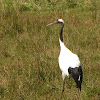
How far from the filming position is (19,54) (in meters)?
6.05

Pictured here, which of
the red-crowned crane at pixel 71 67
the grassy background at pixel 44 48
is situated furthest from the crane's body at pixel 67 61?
the grassy background at pixel 44 48

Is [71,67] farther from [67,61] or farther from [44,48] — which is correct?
[44,48]

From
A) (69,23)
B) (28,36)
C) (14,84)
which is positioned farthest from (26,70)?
(69,23)

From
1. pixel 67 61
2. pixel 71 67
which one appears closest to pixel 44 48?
pixel 67 61

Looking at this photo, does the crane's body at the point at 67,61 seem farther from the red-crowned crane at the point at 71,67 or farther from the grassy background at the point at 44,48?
the grassy background at the point at 44,48

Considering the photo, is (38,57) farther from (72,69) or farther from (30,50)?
(30,50)

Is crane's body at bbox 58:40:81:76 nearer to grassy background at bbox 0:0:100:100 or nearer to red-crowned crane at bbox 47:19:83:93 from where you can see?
red-crowned crane at bbox 47:19:83:93

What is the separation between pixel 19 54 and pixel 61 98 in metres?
2.29

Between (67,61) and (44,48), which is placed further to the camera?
(44,48)

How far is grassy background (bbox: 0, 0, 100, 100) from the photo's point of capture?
4.33 m

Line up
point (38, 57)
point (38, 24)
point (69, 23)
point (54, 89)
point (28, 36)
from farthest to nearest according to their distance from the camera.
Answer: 1. point (69, 23)
2. point (38, 24)
3. point (28, 36)
4. point (38, 57)
5. point (54, 89)

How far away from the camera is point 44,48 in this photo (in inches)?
206

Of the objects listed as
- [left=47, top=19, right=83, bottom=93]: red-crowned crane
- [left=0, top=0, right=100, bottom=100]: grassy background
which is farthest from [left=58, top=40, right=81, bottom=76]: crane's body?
[left=0, top=0, right=100, bottom=100]: grassy background

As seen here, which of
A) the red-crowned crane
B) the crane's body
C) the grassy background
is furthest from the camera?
the grassy background
